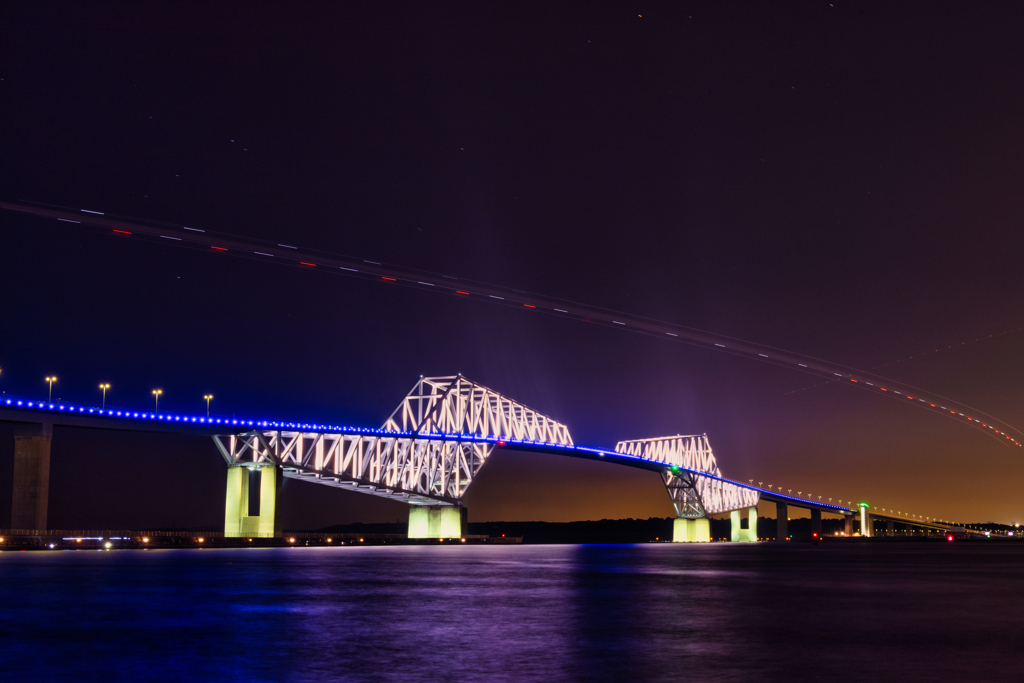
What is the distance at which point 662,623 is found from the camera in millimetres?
20422

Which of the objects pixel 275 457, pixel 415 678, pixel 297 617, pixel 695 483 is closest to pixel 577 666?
pixel 415 678

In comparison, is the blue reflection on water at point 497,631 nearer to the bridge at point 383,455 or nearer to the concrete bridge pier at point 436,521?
the bridge at point 383,455

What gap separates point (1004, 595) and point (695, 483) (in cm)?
16250

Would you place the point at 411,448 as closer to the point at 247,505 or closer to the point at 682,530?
the point at 247,505

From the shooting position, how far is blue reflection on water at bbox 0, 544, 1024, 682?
1366cm

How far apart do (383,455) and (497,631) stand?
13394 cm

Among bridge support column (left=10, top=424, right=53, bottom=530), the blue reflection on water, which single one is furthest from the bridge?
the blue reflection on water

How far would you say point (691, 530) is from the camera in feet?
635

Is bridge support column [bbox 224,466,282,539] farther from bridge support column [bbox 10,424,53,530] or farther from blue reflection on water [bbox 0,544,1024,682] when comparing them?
blue reflection on water [bbox 0,544,1024,682]

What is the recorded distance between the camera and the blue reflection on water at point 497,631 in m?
13.7

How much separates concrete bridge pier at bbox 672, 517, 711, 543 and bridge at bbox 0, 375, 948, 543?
0.19 meters

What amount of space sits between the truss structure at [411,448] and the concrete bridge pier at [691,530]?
3696 centimetres

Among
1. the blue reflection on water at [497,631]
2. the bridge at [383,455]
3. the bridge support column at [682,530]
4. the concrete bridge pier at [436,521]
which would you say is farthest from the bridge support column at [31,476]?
the bridge support column at [682,530]

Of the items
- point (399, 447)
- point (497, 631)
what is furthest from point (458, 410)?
point (497, 631)
